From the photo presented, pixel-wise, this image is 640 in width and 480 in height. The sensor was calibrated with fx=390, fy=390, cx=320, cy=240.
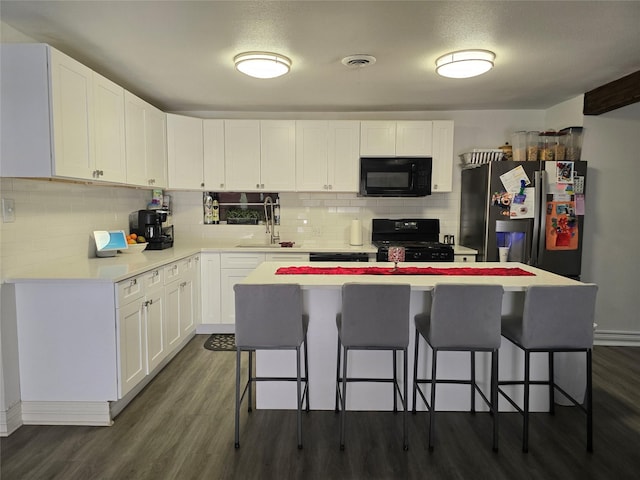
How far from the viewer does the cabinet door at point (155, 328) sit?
284cm

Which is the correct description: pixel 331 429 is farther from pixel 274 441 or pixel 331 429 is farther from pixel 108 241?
pixel 108 241

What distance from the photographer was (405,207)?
14.9ft

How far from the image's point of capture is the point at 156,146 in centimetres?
386

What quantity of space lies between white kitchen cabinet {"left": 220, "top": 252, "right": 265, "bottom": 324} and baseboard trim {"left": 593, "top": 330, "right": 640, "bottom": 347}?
3516 mm

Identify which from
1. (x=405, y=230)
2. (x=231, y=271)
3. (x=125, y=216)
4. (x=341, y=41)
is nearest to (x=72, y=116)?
(x=125, y=216)

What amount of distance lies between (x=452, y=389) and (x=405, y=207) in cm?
238

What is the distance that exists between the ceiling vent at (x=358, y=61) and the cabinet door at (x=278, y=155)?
1358 mm

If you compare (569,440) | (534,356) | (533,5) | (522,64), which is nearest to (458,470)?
(569,440)

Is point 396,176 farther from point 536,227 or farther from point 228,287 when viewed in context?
point 228,287

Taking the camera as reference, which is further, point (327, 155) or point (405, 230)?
point (405, 230)

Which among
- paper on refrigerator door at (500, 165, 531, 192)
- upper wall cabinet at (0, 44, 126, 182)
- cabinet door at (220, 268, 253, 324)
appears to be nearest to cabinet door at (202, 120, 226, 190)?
cabinet door at (220, 268, 253, 324)

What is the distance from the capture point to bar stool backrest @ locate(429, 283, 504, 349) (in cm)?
209

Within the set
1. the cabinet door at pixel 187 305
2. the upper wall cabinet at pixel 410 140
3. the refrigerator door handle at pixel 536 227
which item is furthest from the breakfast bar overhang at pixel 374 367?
the upper wall cabinet at pixel 410 140

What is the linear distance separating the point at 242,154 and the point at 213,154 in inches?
12.3
